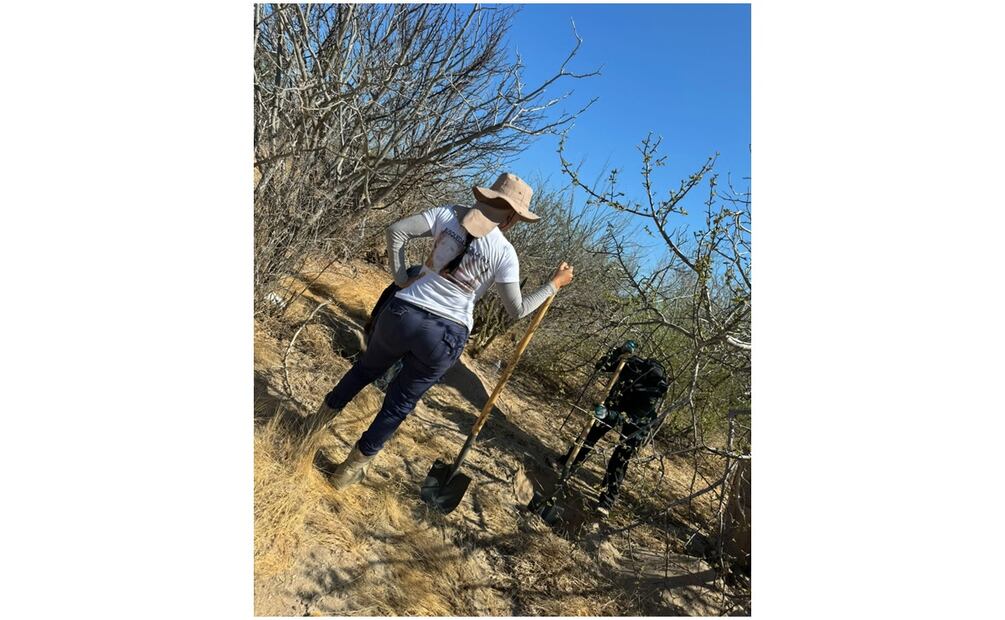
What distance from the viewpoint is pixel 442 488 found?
121 inches

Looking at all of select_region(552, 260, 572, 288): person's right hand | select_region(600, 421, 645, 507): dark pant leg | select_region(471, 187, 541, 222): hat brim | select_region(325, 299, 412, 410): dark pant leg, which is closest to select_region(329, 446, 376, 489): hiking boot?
select_region(325, 299, 412, 410): dark pant leg

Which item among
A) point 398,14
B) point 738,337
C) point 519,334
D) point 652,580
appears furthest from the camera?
point 519,334

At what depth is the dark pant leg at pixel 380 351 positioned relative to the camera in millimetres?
2115

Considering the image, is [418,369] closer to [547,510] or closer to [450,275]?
[450,275]

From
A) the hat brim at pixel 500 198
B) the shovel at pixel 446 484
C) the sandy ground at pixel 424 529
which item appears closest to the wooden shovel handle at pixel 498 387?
the shovel at pixel 446 484

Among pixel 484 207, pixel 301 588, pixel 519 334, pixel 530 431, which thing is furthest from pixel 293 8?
pixel 519 334

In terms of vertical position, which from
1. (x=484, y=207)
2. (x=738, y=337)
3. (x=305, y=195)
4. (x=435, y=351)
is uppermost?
(x=738, y=337)

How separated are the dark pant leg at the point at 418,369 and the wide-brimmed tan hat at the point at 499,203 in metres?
0.45

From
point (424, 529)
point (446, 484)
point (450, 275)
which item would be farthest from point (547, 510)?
point (450, 275)

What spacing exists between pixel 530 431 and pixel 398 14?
3.99m

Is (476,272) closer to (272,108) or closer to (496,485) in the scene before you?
(272,108)

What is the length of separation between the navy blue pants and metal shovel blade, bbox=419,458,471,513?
0.68 metres

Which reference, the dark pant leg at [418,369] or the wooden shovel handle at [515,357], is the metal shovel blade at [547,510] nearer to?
the wooden shovel handle at [515,357]

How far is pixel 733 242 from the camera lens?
8.24ft
